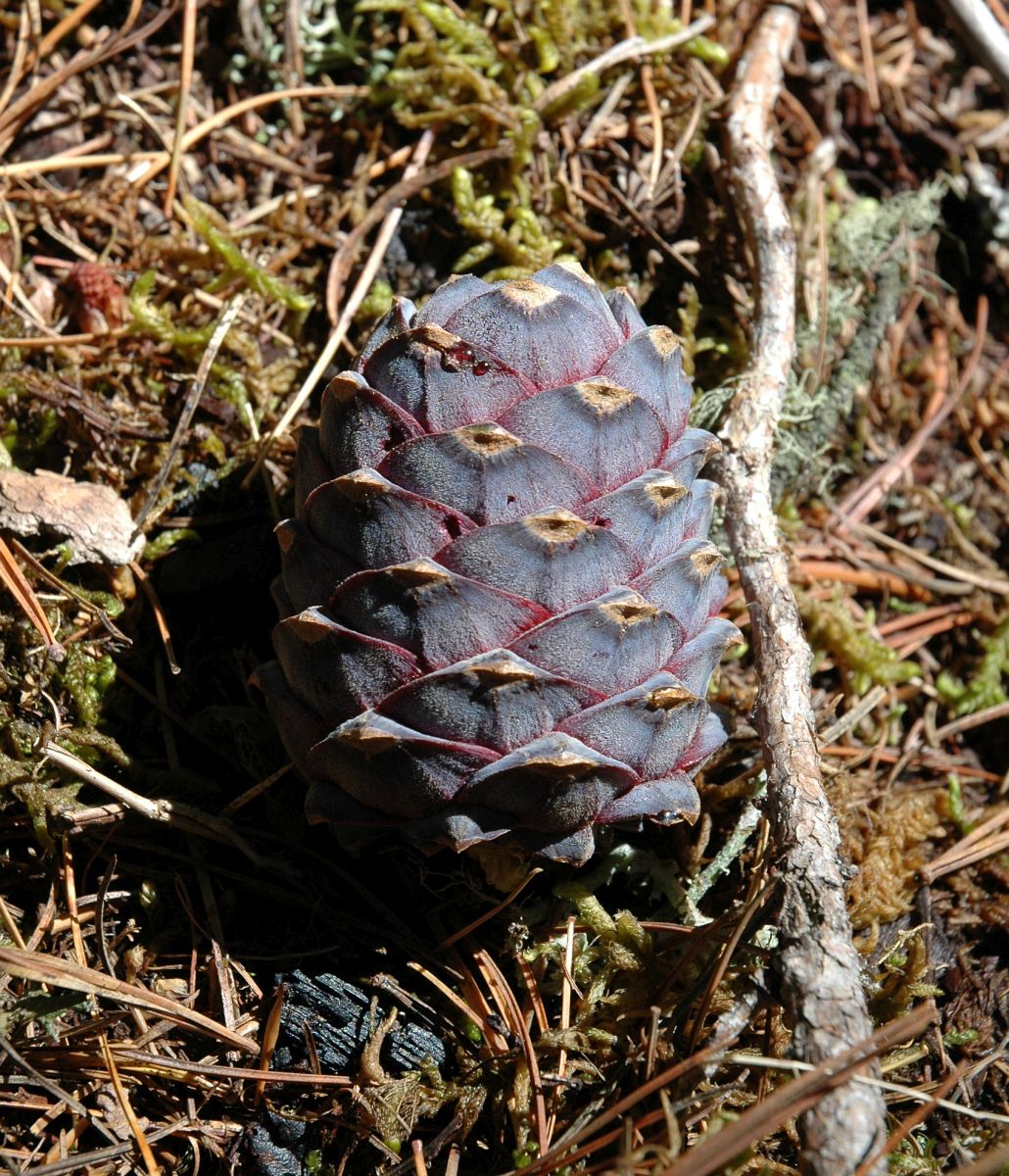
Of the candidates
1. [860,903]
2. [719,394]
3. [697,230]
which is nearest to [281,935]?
[860,903]

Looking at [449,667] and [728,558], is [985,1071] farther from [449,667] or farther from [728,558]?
[449,667]

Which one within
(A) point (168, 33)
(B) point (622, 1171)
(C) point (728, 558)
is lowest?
(B) point (622, 1171)

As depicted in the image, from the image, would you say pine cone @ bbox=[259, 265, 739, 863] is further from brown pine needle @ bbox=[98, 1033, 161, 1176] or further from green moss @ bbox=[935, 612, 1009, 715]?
green moss @ bbox=[935, 612, 1009, 715]

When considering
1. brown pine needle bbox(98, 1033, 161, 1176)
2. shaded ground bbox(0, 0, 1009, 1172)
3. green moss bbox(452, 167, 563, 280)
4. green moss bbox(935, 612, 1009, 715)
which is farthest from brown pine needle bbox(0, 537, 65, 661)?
green moss bbox(935, 612, 1009, 715)

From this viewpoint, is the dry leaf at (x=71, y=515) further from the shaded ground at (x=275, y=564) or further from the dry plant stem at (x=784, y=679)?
the dry plant stem at (x=784, y=679)

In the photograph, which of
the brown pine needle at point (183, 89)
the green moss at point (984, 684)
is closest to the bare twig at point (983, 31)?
the green moss at point (984, 684)

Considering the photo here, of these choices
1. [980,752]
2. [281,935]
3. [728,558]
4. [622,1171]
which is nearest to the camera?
[622,1171]

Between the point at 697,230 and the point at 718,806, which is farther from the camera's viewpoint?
the point at 697,230
